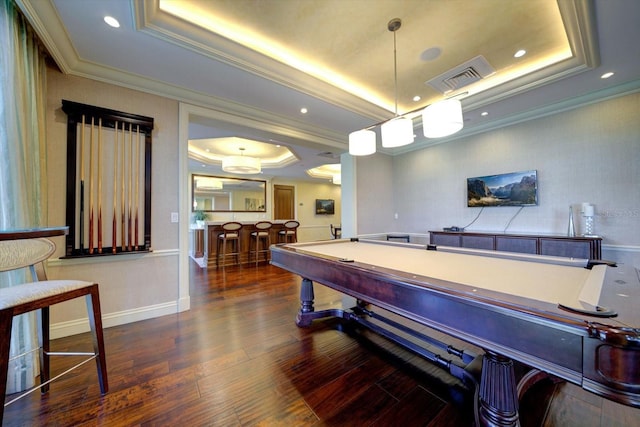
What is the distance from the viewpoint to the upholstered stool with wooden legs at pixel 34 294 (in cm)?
108

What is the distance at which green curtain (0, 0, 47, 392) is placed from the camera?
1.53m

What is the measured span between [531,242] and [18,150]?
5330 millimetres

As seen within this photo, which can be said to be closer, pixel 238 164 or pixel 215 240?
pixel 238 164

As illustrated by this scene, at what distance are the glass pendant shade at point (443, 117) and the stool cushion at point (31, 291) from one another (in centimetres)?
266

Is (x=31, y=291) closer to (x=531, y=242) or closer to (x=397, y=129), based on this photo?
(x=397, y=129)

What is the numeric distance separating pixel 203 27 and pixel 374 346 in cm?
318

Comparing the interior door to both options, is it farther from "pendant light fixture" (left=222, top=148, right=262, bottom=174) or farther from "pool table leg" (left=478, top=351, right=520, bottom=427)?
"pool table leg" (left=478, top=351, right=520, bottom=427)

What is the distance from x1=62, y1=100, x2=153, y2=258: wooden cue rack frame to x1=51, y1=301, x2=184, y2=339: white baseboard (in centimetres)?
66

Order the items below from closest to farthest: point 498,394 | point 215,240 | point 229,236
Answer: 1. point 498,394
2. point 229,236
3. point 215,240

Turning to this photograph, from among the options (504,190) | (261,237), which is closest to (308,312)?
(504,190)

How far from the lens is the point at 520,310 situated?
83cm

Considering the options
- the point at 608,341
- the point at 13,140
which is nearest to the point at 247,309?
the point at 13,140

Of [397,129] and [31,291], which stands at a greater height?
[397,129]

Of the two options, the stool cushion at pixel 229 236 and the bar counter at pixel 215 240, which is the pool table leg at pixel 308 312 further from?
the bar counter at pixel 215 240
